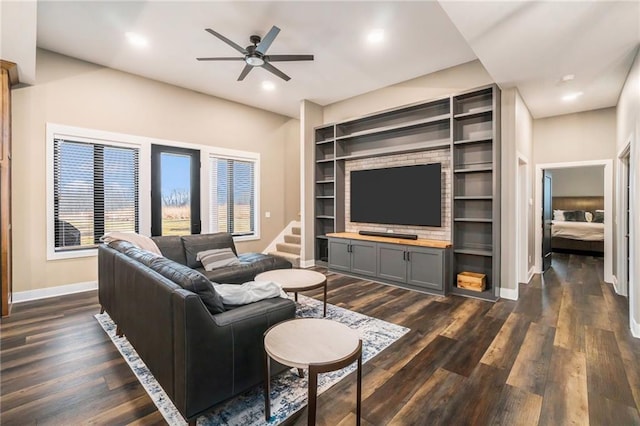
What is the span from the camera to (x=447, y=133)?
4.68m

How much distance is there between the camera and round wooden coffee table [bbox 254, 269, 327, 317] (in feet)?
10.0

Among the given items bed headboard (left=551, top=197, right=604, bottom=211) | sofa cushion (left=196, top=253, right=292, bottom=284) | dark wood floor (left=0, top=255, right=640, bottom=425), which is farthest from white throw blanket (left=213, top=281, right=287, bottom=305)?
bed headboard (left=551, top=197, right=604, bottom=211)

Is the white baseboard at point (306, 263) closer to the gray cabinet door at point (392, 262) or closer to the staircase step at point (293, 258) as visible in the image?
the staircase step at point (293, 258)

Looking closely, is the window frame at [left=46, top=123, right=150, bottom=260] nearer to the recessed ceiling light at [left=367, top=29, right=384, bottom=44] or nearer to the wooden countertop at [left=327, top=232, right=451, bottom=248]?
the wooden countertop at [left=327, top=232, right=451, bottom=248]

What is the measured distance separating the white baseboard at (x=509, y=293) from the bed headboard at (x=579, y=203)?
5.98 m

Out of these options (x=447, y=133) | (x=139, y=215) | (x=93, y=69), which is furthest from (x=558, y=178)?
(x=93, y=69)

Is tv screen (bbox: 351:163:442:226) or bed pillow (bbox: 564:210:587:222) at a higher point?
tv screen (bbox: 351:163:442:226)

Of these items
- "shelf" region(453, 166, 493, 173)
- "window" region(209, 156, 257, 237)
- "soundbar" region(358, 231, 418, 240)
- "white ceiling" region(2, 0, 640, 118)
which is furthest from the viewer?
"window" region(209, 156, 257, 237)

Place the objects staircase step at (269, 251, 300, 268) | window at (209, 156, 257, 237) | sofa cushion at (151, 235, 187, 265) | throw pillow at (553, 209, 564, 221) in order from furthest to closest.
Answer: throw pillow at (553, 209, 564, 221), staircase step at (269, 251, 300, 268), window at (209, 156, 257, 237), sofa cushion at (151, 235, 187, 265)

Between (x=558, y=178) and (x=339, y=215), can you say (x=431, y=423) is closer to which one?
(x=339, y=215)

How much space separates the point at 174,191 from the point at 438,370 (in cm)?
501

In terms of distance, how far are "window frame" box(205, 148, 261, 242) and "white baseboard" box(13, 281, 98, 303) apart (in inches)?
81.2

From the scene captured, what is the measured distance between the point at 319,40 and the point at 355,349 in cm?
377

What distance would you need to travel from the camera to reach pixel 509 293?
13.4 feet
